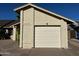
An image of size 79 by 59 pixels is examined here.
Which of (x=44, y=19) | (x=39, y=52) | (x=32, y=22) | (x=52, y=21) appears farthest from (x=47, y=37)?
(x=39, y=52)

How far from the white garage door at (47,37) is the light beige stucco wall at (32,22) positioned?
556mm

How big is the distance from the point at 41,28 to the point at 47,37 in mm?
1089

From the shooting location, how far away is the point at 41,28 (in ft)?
68.5

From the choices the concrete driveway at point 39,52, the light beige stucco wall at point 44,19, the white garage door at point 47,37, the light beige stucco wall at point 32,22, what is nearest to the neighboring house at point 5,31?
the white garage door at point 47,37

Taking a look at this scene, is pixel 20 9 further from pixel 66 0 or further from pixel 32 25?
pixel 66 0

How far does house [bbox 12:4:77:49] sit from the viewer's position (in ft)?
66.6

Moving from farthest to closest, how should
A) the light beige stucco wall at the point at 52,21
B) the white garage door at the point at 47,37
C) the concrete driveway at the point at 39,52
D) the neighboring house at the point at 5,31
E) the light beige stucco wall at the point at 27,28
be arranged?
the neighboring house at the point at 5,31, the white garage door at the point at 47,37, the light beige stucco wall at the point at 52,21, the light beige stucco wall at the point at 27,28, the concrete driveway at the point at 39,52

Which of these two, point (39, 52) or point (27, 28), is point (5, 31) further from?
point (39, 52)

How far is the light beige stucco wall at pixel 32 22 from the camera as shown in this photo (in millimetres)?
20297

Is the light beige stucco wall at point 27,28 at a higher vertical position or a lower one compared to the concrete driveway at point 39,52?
higher

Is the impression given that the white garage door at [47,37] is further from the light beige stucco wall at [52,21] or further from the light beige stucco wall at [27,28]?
the light beige stucco wall at [27,28]

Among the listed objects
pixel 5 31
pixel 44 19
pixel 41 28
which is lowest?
pixel 5 31

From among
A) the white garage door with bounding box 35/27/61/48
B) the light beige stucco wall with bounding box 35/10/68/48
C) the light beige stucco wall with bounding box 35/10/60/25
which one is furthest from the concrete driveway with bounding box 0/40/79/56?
the light beige stucco wall with bounding box 35/10/60/25

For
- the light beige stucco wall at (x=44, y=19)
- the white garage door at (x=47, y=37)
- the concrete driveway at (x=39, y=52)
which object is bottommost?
the concrete driveway at (x=39, y=52)
